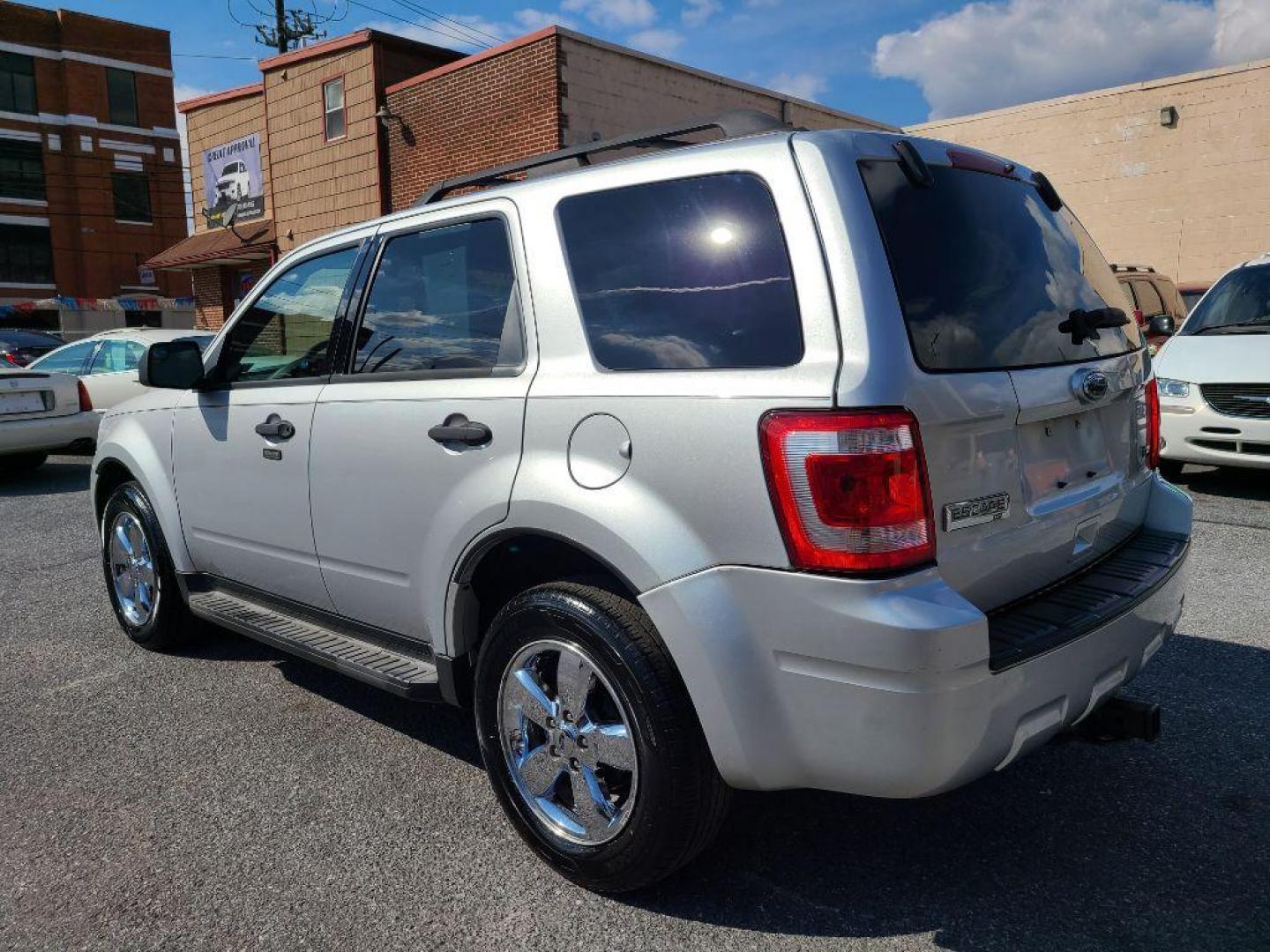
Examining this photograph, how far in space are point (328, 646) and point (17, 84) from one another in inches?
2263

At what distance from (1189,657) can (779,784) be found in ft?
9.12

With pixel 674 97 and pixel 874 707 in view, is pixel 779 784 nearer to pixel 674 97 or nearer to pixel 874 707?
pixel 874 707

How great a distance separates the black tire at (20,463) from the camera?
10.4m

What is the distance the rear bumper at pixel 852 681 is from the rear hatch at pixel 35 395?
31.9 feet

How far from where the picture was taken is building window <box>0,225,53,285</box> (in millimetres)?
48375

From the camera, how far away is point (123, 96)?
2024 inches

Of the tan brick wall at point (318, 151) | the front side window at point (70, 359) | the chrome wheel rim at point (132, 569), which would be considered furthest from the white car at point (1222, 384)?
the tan brick wall at point (318, 151)

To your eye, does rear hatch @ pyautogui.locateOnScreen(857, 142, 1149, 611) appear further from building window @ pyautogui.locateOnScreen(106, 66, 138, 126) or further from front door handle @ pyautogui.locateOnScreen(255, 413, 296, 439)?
building window @ pyautogui.locateOnScreen(106, 66, 138, 126)

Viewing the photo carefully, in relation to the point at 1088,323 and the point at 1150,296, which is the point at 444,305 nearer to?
the point at 1088,323

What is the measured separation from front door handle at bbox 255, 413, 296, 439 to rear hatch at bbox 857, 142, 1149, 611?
7.26 feet

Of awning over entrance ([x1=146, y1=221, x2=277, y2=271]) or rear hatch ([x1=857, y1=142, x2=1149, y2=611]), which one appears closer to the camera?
rear hatch ([x1=857, y1=142, x2=1149, y2=611])

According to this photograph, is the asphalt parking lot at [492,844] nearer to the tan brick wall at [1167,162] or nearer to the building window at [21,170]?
the tan brick wall at [1167,162]

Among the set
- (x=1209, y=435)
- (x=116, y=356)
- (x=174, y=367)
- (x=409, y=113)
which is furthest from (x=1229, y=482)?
(x=409, y=113)

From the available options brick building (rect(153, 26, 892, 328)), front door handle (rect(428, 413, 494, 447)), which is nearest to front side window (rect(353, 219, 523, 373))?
front door handle (rect(428, 413, 494, 447))
